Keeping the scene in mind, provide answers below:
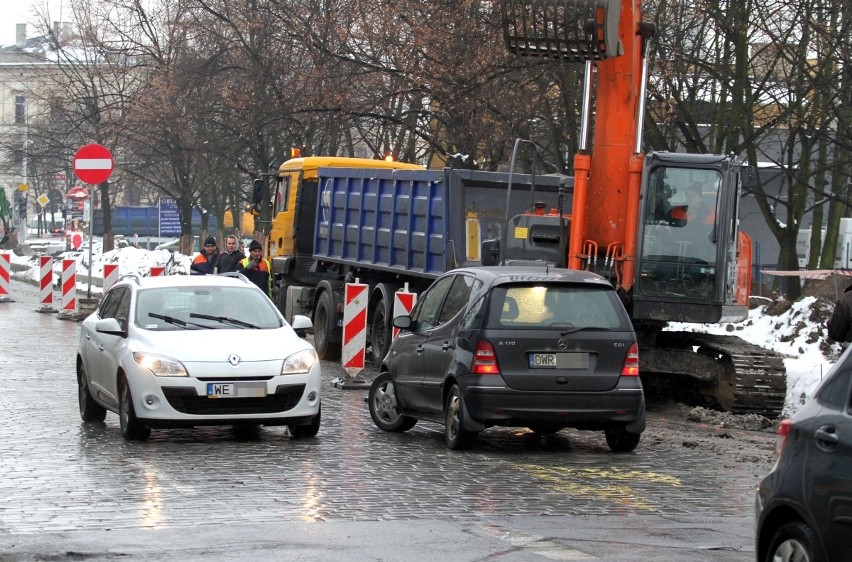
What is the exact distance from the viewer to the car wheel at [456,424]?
11.9 m

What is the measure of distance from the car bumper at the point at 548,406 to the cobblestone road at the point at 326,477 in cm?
33

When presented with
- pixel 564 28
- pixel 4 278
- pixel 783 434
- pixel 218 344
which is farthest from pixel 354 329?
pixel 4 278

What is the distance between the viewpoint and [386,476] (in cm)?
1070

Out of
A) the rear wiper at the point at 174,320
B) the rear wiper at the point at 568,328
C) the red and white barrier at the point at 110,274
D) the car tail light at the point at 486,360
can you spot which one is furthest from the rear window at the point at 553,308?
the red and white barrier at the point at 110,274

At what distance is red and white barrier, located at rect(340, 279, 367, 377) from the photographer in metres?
18.7

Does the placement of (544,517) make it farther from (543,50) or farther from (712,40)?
(712,40)

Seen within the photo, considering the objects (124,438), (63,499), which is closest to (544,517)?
(63,499)

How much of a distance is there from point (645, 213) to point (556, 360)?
5100 mm

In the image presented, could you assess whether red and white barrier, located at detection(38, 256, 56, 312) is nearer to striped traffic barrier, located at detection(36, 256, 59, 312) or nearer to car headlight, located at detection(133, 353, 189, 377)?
striped traffic barrier, located at detection(36, 256, 59, 312)

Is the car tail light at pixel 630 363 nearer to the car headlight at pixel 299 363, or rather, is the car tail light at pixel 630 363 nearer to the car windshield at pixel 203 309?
the car headlight at pixel 299 363

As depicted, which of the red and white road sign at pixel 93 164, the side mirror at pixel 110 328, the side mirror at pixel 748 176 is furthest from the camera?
the red and white road sign at pixel 93 164

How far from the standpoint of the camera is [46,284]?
32812mm

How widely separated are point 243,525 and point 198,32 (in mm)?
33485

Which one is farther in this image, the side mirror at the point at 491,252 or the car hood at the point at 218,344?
the side mirror at the point at 491,252
